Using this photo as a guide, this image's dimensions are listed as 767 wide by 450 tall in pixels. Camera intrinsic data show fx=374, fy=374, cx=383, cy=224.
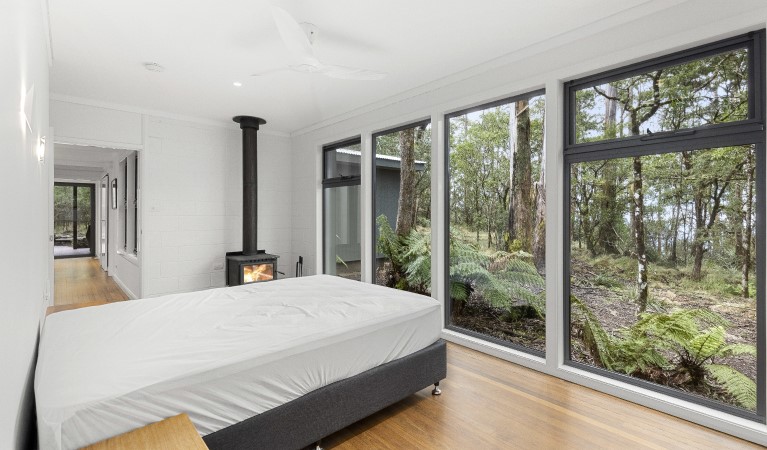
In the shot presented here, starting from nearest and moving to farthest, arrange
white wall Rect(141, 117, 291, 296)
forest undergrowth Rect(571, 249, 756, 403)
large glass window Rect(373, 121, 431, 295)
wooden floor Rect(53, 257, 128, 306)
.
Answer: forest undergrowth Rect(571, 249, 756, 403) → large glass window Rect(373, 121, 431, 295) → white wall Rect(141, 117, 291, 296) → wooden floor Rect(53, 257, 128, 306)

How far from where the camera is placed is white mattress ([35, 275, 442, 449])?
4.26 feet

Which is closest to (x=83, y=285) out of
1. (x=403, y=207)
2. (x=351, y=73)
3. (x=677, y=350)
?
(x=403, y=207)

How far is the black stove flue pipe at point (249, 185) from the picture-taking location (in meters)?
5.24

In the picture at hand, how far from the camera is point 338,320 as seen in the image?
83.6 inches

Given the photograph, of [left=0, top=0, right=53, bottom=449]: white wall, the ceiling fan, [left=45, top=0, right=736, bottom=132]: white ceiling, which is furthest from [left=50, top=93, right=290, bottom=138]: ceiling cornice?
[left=0, top=0, right=53, bottom=449]: white wall

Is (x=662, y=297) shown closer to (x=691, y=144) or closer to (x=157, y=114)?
(x=691, y=144)

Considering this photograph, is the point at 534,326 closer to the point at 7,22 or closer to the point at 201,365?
the point at 201,365

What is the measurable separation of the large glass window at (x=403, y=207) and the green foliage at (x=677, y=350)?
1.79m

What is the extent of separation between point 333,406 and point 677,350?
2290 mm

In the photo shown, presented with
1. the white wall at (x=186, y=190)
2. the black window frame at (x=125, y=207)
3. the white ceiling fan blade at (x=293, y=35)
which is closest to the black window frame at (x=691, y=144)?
the white ceiling fan blade at (x=293, y=35)

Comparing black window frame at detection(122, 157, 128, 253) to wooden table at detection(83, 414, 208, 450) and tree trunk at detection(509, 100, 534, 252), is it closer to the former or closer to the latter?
wooden table at detection(83, 414, 208, 450)

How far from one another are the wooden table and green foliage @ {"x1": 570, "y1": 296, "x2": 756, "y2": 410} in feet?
9.16

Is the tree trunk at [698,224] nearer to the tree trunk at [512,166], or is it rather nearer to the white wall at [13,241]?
the tree trunk at [512,166]

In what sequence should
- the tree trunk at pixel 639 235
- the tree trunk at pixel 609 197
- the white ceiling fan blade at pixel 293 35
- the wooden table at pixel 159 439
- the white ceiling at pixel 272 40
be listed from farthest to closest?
the tree trunk at pixel 609 197, the tree trunk at pixel 639 235, the white ceiling at pixel 272 40, the white ceiling fan blade at pixel 293 35, the wooden table at pixel 159 439
